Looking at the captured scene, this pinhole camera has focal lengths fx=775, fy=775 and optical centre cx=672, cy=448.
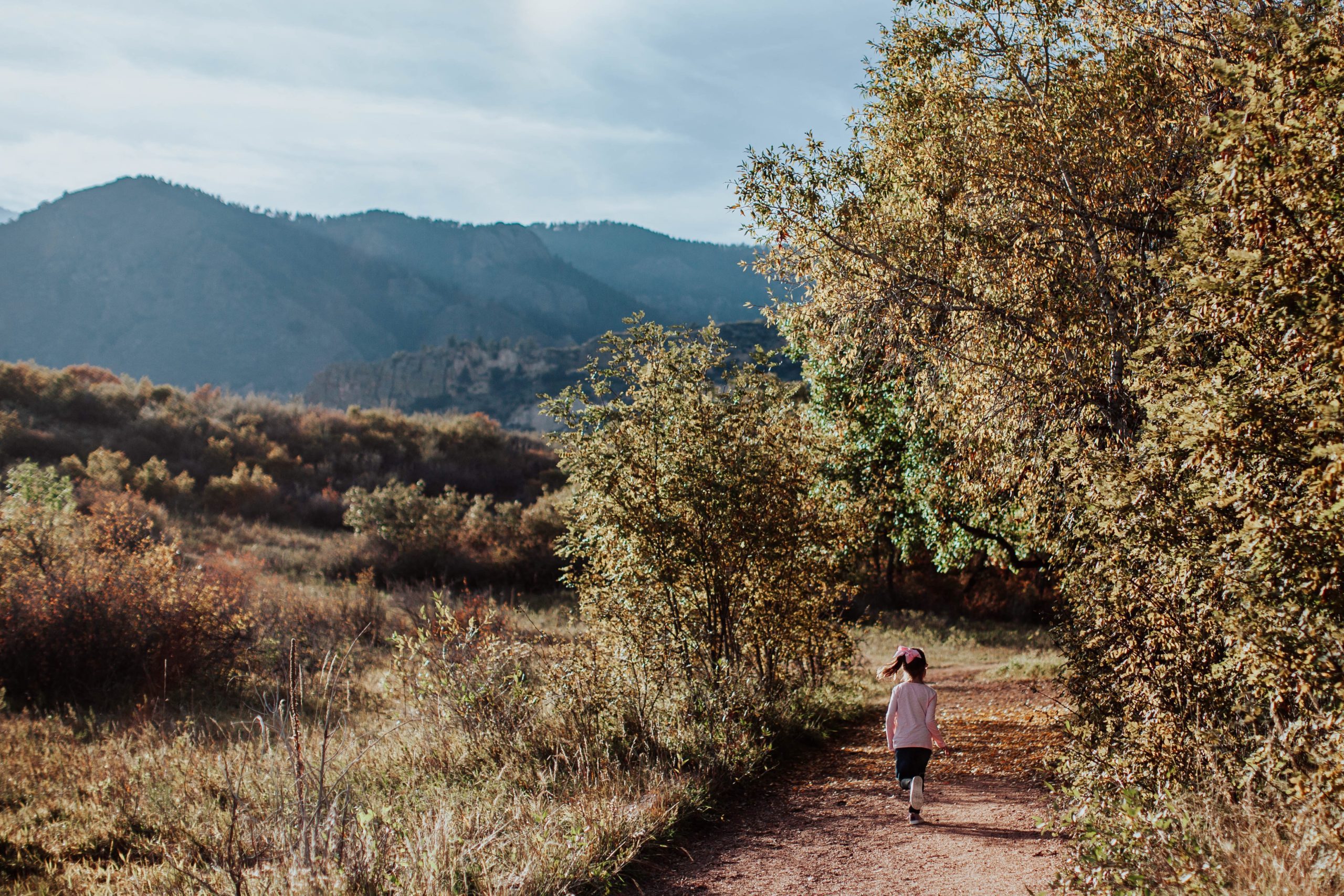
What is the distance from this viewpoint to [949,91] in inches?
273

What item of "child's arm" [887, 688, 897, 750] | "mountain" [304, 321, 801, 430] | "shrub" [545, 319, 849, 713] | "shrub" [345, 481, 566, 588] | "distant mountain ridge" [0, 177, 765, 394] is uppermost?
"distant mountain ridge" [0, 177, 765, 394]

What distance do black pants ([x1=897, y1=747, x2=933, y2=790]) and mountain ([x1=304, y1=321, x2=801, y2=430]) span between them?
95.3 meters

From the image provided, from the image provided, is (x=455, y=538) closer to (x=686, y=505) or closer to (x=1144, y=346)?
(x=686, y=505)

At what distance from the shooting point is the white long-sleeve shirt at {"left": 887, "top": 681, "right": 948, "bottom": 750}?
19.5ft

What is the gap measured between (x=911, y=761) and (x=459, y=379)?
364ft

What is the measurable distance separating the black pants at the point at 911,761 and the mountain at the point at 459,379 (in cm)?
9526

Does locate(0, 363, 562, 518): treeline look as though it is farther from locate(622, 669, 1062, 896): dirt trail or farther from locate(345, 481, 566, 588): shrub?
locate(622, 669, 1062, 896): dirt trail

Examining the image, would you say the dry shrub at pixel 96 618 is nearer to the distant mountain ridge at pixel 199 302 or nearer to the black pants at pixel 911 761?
the black pants at pixel 911 761

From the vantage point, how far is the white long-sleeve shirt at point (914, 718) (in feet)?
19.5

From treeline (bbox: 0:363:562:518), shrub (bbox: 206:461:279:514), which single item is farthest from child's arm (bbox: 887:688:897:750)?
shrub (bbox: 206:461:279:514)

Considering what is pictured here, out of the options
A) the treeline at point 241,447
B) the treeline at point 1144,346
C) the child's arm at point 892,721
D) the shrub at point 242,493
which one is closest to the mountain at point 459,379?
the treeline at point 241,447

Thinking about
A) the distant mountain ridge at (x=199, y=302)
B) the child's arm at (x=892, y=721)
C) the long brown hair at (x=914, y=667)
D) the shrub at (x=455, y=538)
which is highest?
the distant mountain ridge at (x=199, y=302)

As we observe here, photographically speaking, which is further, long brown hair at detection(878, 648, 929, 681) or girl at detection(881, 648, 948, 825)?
long brown hair at detection(878, 648, 929, 681)

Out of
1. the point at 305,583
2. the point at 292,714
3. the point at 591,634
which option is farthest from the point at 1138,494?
the point at 305,583
